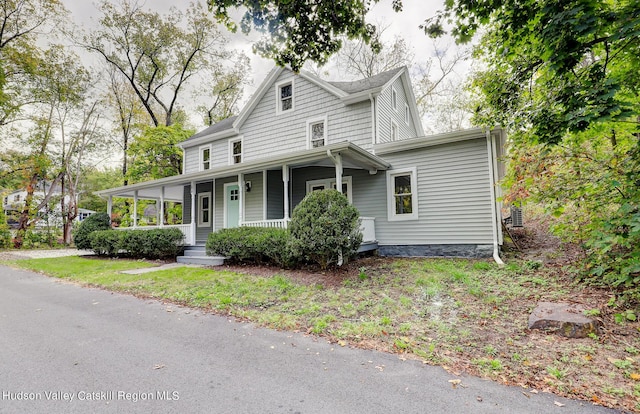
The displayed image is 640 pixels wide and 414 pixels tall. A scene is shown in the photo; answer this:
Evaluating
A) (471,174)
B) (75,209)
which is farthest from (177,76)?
(471,174)

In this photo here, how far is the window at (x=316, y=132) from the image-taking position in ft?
39.2

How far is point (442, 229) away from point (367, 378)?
739 centimetres

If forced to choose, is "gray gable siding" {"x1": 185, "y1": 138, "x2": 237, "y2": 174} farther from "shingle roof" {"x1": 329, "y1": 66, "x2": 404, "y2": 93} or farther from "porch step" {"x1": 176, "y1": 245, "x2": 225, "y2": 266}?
"shingle roof" {"x1": 329, "y1": 66, "x2": 404, "y2": 93}

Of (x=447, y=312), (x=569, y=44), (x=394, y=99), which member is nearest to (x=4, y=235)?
(x=394, y=99)

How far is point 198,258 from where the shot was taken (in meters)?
10.0

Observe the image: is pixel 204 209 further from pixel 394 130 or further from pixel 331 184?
pixel 394 130

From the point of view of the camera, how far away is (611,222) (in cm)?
431

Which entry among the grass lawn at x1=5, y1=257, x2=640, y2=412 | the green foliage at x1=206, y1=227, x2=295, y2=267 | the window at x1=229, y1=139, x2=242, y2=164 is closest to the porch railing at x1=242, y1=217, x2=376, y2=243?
the green foliage at x1=206, y1=227, x2=295, y2=267

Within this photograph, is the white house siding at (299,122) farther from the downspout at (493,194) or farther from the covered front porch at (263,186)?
the downspout at (493,194)

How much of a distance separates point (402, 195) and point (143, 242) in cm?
965

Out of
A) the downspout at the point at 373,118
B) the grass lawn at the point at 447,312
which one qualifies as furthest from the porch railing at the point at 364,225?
the downspout at the point at 373,118

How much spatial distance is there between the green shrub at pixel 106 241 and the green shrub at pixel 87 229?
0.45 meters

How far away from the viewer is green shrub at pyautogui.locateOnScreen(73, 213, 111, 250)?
13336mm

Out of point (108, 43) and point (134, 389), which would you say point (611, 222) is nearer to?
point (134, 389)
